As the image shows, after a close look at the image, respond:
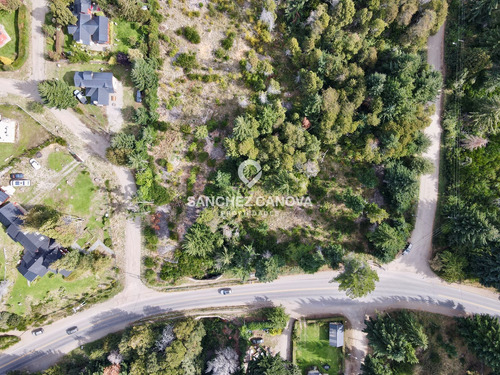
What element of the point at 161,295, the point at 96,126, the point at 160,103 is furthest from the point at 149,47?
the point at 161,295

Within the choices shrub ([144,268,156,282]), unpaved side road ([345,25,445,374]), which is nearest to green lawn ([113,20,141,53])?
Result: shrub ([144,268,156,282])

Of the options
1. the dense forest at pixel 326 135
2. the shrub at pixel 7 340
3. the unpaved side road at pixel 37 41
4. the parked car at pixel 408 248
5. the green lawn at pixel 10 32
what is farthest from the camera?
the parked car at pixel 408 248

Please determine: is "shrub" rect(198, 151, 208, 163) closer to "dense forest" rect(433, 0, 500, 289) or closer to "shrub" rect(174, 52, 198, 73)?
"shrub" rect(174, 52, 198, 73)

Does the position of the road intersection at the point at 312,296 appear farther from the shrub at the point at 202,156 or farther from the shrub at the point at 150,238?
the shrub at the point at 202,156

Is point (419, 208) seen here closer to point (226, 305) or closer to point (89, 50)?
point (226, 305)

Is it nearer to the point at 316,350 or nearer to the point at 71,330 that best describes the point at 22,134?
the point at 71,330

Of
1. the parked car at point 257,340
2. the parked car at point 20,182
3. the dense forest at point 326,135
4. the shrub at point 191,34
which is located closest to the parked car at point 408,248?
the dense forest at point 326,135
